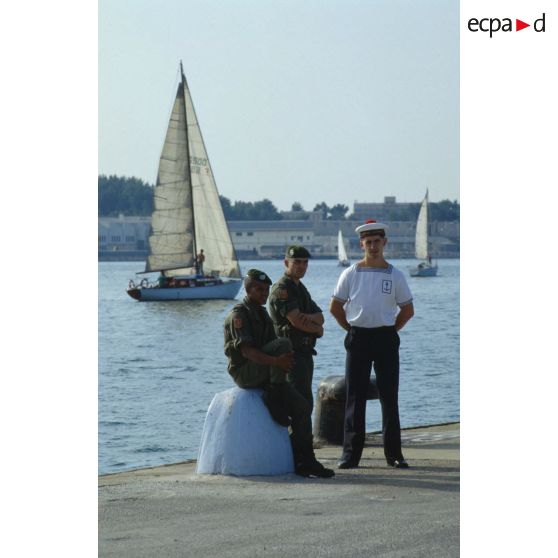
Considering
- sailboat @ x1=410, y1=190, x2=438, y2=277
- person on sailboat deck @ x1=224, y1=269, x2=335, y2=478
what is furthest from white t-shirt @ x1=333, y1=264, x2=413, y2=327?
sailboat @ x1=410, y1=190, x2=438, y2=277

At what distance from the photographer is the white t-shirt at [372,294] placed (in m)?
8.04

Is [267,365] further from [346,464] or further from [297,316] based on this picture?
[346,464]

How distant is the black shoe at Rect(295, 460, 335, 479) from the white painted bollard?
0.31 feet

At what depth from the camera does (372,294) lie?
8031mm

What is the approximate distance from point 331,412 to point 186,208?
51369 mm

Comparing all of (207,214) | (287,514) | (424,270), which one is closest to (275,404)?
(287,514)

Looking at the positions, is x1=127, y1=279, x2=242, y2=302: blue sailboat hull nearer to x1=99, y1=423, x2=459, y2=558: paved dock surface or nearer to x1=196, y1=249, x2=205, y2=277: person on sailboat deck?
x1=196, y1=249, x2=205, y2=277: person on sailboat deck

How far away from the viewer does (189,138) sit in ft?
197

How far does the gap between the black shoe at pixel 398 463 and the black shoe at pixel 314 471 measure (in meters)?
0.59
